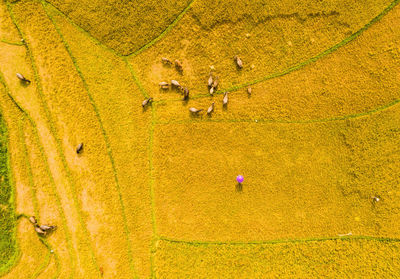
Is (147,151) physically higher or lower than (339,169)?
higher

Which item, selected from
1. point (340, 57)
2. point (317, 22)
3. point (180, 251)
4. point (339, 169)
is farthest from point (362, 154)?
point (180, 251)

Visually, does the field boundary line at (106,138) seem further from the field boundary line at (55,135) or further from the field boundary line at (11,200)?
the field boundary line at (11,200)

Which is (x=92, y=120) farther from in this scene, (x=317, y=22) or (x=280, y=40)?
(x=317, y=22)

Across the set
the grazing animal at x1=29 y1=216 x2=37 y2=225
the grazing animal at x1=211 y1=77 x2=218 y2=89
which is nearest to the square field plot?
the grazing animal at x1=211 y1=77 x2=218 y2=89

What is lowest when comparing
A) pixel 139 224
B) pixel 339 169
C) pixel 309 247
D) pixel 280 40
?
pixel 309 247

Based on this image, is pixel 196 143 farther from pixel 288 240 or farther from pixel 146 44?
pixel 288 240

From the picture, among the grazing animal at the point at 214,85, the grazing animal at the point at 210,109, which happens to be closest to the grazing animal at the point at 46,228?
the grazing animal at the point at 210,109

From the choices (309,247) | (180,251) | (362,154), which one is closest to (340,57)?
(362,154)

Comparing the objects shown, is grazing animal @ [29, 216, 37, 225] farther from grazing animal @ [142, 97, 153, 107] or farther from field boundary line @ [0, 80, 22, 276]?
grazing animal @ [142, 97, 153, 107]
